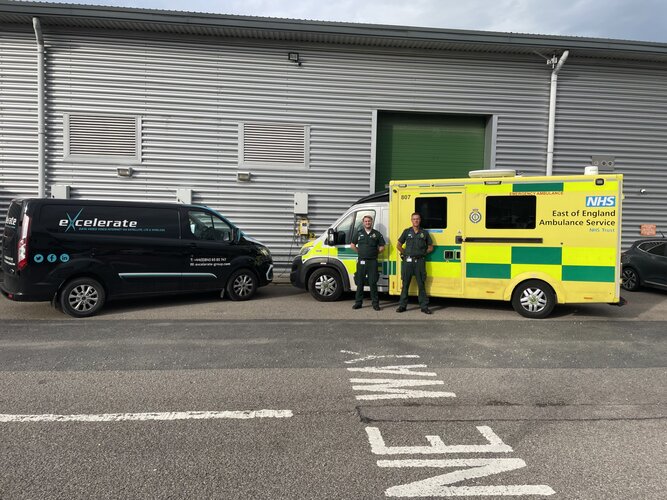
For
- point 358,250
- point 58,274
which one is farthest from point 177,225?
point 358,250

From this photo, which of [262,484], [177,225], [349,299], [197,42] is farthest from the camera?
[197,42]

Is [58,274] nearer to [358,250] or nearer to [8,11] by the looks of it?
[358,250]

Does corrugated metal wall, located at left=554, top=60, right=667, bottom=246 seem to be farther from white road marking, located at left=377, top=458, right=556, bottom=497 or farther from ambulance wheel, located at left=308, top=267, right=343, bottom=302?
white road marking, located at left=377, top=458, right=556, bottom=497

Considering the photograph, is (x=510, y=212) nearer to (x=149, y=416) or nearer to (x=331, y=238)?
(x=331, y=238)

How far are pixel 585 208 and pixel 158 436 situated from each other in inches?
288

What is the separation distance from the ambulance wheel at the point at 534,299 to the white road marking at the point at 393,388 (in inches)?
158

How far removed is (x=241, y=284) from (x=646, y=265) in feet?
29.3

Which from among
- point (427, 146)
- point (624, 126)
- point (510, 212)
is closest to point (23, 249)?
point (510, 212)

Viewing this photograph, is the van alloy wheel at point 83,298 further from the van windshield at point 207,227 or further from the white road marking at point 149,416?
the white road marking at point 149,416

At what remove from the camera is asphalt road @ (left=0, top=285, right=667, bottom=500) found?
3121 mm

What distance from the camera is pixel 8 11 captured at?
11891mm

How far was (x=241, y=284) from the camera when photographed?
974cm

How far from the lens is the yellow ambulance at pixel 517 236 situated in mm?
8047

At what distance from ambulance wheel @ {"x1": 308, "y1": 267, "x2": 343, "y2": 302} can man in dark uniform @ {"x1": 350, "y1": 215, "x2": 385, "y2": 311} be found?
2.58ft
